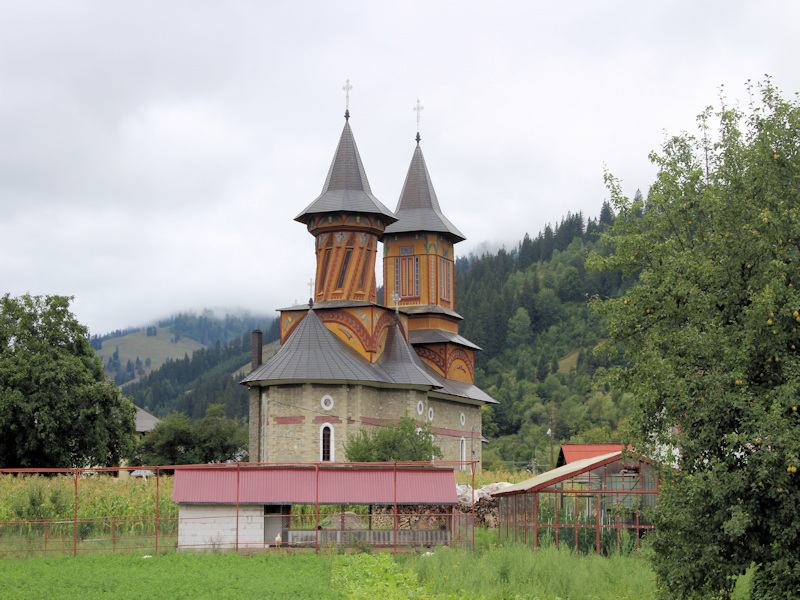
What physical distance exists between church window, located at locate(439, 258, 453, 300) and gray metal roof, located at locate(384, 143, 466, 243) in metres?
1.50

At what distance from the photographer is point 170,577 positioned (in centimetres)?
1983

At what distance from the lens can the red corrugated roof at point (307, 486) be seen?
26375 millimetres

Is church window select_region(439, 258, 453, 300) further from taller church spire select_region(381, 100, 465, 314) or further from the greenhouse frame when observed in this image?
the greenhouse frame

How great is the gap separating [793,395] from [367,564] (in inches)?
456

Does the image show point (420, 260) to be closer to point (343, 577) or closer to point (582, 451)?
point (582, 451)

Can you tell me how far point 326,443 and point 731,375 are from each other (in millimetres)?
26091

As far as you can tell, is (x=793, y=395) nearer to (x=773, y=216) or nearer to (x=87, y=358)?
(x=773, y=216)

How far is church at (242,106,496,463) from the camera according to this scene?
124 ft

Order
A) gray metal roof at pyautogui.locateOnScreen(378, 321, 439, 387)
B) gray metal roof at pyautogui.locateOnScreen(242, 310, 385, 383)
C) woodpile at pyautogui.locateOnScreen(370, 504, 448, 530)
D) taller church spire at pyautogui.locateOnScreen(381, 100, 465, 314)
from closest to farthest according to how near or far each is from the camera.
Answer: woodpile at pyautogui.locateOnScreen(370, 504, 448, 530)
gray metal roof at pyautogui.locateOnScreen(242, 310, 385, 383)
gray metal roof at pyautogui.locateOnScreen(378, 321, 439, 387)
taller church spire at pyautogui.locateOnScreen(381, 100, 465, 314)

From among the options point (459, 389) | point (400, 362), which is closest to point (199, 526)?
point (400, 362)

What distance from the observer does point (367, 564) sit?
21.3m

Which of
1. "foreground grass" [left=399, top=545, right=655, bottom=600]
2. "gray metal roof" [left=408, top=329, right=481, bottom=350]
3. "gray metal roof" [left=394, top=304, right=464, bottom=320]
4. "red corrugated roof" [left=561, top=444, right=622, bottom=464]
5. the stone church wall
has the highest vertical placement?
"gray metal roof" [left=394, top=304, right=464, bottom=320]

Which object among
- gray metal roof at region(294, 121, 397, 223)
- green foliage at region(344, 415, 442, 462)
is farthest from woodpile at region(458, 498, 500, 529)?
gray metal roof at region(294, 121, 397, 223)

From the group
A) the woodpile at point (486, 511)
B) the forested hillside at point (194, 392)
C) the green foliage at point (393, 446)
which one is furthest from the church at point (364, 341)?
the forested hillside at point (194, 392)
